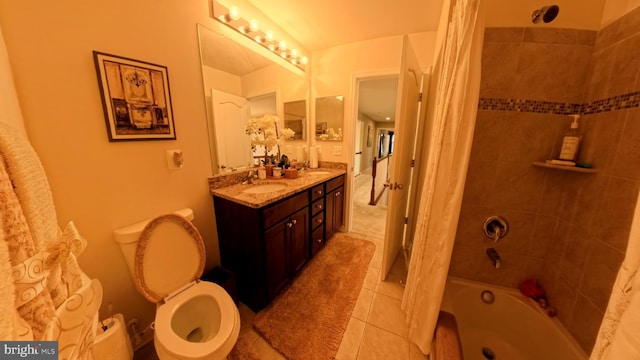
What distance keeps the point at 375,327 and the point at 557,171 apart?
1555 millimetres

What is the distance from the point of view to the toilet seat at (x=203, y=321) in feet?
2.76

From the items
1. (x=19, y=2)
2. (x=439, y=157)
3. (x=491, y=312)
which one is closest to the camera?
(x=19, y=2)

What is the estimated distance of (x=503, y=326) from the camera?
131 centimetres

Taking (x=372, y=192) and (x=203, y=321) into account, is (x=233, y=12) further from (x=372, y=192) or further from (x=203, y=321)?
(x=372, y=192)

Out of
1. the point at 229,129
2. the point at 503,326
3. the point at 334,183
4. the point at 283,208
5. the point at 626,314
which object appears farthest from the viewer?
the point at 334,183

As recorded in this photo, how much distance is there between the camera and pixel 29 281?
0.34 m

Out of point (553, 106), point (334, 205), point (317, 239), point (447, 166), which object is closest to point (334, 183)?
point (334, 205)

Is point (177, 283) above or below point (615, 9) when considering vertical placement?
below

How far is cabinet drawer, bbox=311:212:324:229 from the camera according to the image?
6.23 ft

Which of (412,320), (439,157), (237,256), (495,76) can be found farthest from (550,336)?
(237,256)

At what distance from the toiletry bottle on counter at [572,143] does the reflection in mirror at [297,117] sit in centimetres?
220

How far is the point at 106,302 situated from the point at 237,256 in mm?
689

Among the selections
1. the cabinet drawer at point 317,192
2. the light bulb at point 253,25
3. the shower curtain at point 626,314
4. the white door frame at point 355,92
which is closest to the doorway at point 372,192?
the white door frame at point 355,92

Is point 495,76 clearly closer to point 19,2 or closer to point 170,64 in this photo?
point 170,64
